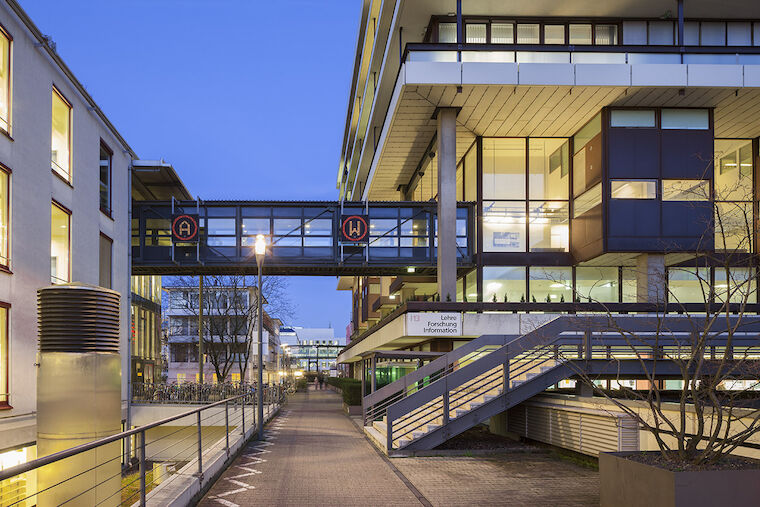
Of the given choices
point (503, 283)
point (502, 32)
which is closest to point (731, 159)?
point (503, 283)

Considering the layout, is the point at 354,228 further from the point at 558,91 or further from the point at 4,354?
the point at 4,354

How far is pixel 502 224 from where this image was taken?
29906 mm

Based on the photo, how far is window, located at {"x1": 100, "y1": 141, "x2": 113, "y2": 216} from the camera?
2234 cm

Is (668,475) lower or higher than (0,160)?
lower

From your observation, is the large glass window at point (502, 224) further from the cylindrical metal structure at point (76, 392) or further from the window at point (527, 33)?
the cylindrical metal structure at point (76, 392)

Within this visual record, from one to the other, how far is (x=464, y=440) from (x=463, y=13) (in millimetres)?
17767

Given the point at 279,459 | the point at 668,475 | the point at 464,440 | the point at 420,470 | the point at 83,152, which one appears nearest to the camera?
the point at 668,475

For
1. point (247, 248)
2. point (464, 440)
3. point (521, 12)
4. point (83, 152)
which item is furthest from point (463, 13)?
point (464, 440)

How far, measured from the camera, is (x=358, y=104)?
46.8 m

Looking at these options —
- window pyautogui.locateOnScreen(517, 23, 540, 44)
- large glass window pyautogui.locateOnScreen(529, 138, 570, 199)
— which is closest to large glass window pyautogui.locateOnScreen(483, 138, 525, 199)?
large glass window pyautogui.locateOnScreen(529, 138, 570, 199)

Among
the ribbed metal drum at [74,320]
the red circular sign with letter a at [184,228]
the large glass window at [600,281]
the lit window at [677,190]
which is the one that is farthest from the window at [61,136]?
the lit window at [677,190]

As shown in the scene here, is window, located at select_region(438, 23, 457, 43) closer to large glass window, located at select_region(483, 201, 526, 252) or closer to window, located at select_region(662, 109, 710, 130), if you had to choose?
large glass window, located at select_region(483, 201, 526, 252)

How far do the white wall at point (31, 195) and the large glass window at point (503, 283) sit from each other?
16432 millimetres

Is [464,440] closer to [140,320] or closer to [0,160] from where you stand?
[0,160]
